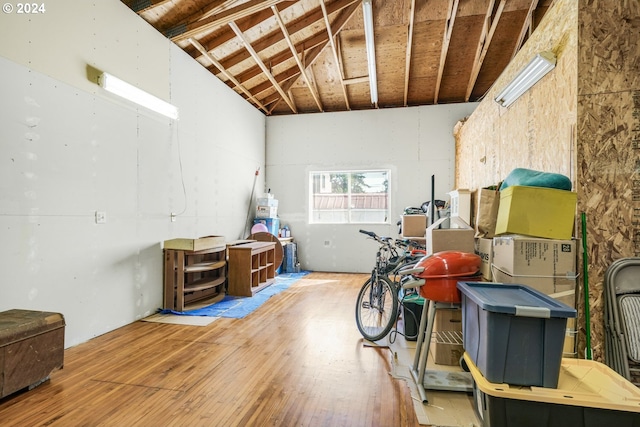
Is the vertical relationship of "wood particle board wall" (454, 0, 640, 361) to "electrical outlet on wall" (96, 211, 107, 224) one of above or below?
above

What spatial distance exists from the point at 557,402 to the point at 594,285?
1.35m

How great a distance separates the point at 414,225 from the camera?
5.09 metres

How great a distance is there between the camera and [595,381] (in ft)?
4.65

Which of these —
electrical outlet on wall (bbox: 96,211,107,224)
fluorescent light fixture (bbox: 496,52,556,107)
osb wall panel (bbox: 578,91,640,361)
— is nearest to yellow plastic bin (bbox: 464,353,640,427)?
osb wall panel (bbox: 578,91,640,361)

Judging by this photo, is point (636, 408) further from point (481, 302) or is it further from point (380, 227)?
point (380, 227)

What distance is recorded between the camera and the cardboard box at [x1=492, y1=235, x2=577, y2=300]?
Answer: 203 cm

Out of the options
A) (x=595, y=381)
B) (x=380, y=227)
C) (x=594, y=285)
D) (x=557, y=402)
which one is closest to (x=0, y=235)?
(x=557, y=402)

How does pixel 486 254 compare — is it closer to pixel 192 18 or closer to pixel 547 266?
pixel 547 266

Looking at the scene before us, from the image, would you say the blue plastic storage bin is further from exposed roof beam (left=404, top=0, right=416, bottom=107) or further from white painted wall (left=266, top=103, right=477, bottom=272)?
white painted wall (left=266, top=103, right=477, bottom=272)

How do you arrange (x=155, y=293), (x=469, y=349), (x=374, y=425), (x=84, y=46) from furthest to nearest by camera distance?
(x=155, y=293) < (x=84, y=46) < (x=374, y=425) < (x=469, y=349)

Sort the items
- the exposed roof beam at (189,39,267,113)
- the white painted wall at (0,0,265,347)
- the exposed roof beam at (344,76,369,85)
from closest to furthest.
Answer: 1. the white painted wall at (0,0,265,347)
2. the exposed roof beam at (189,39,267,113)
3. the exposed roof beam at (344,76,369,85)

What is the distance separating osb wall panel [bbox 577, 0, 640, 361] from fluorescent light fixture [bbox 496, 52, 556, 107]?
0.28 meters

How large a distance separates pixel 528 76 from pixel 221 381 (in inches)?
145

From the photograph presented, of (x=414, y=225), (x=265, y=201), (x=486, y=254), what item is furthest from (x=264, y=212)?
(x=486, y=254)
